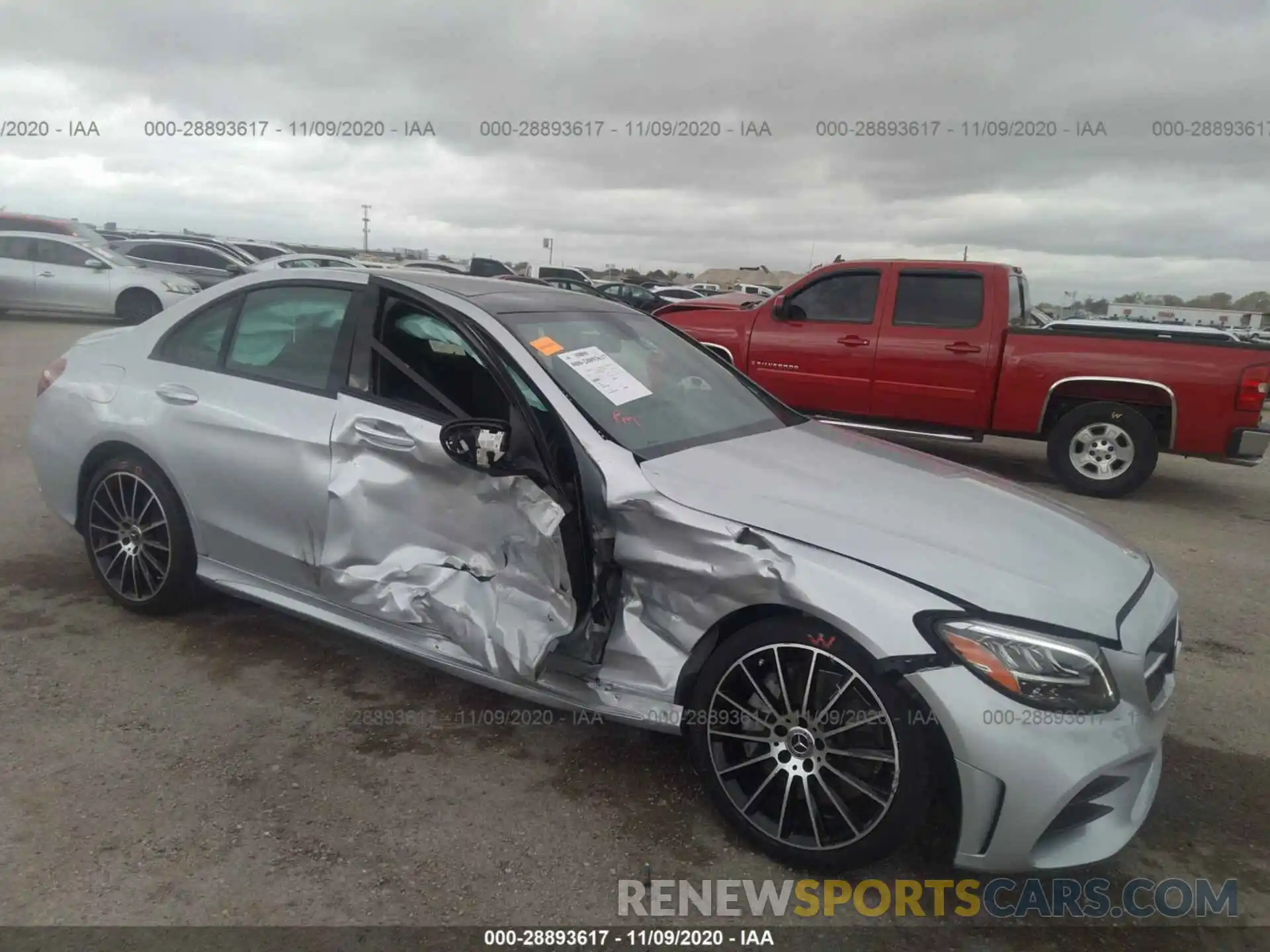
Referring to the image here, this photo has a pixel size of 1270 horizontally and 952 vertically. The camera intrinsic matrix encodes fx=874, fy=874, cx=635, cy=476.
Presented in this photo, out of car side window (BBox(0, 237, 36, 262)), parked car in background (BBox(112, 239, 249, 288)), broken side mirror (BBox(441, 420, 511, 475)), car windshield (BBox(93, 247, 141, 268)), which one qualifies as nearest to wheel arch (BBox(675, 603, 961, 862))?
broken side mirror (BBox(441, 420, 511, 475))

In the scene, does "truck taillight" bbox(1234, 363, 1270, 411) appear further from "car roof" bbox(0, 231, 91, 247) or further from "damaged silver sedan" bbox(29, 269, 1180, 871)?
"car roof" bbox(0, 231, 91, 247)

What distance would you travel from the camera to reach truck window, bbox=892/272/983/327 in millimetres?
7820

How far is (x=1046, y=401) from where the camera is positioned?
24.7 ft

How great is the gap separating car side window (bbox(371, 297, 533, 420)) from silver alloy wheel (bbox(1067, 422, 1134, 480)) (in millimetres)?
6095

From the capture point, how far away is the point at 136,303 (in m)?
15.7

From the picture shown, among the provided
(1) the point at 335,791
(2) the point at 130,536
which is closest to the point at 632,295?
(2) the point at 130,536

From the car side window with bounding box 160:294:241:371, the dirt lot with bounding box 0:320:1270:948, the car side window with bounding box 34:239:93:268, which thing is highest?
the car side window with bounding box 34:239:93:268

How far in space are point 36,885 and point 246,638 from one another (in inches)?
62.8

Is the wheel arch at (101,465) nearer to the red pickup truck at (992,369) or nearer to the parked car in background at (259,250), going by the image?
the red pickup truck at (992,369)

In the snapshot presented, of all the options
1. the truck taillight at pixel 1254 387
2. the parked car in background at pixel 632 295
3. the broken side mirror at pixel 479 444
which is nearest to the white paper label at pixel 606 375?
the broken side mirror at pixel 479 444

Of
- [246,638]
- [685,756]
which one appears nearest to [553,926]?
[685,756]

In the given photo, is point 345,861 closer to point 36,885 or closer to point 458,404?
point 36,885

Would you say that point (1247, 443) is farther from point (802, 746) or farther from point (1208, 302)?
point (1208, 302)

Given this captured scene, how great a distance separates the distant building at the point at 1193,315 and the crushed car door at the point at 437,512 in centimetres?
2520
